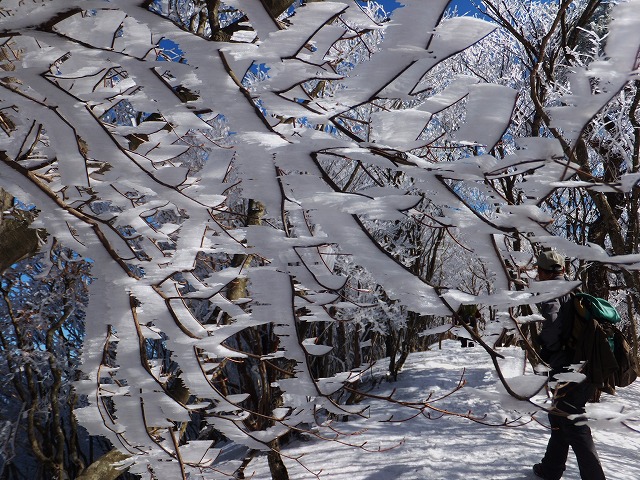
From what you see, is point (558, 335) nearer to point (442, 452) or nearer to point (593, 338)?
point (593, 338)

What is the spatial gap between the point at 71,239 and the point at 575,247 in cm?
93

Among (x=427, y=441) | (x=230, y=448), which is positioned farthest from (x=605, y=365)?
(x=230, y=448)

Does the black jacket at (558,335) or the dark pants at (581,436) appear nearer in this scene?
the dark pants at (581,436)

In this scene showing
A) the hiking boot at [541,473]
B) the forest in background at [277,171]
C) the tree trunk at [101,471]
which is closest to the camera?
the forest in background at [277,171]

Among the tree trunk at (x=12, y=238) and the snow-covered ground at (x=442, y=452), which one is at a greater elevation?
the tree trunk at (x=12, y=238)

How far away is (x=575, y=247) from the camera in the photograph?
740 mm

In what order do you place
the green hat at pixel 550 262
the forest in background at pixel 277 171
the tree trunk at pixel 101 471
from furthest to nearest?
the green hat at pixel 550 262
the tree trunk at pixel 101 471
the forest in background at pixel 277 171

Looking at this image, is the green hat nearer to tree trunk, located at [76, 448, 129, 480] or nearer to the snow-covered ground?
the snow-covered ground

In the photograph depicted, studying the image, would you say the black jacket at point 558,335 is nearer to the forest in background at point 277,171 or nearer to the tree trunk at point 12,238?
the forest in background at point 277,171

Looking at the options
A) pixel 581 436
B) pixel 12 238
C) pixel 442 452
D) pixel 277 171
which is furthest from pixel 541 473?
pixel 277 171

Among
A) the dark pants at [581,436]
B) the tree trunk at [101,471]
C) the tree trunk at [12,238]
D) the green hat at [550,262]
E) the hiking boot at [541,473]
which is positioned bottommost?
the hiking boot at [541,473]

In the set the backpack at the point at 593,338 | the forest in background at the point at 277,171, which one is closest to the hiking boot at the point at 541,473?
the backpack at the point at 593,338

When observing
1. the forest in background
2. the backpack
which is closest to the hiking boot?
the backpack

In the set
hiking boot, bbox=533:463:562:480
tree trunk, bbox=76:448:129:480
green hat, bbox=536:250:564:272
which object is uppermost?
green hat, bbox=536:250:564:272
